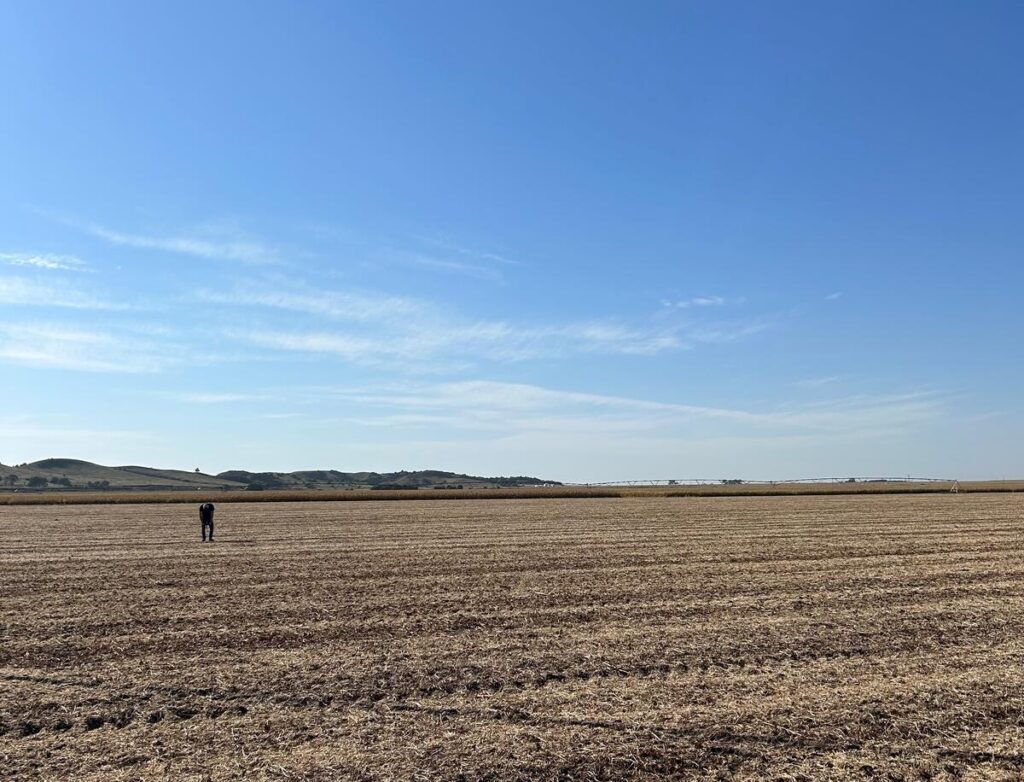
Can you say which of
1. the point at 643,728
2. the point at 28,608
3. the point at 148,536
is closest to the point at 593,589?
the point at 643,728

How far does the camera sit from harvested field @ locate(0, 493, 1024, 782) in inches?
277

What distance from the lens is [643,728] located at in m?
7.71

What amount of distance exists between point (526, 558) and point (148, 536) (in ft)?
58.3

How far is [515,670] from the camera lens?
9.77 metres

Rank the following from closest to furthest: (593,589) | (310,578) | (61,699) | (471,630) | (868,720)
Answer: (868,720) < (61,699) < (471,630) < (593,589) < (310,578)

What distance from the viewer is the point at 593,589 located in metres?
16.0

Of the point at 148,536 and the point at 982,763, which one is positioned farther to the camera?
the point at 148,536

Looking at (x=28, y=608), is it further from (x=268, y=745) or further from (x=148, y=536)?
(x=148, y=536)

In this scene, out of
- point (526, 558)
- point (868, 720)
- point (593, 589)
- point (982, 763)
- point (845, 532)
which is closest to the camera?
point (982, 763)

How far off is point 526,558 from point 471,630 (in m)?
9.78

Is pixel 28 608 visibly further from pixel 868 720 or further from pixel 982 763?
pixel 982 763

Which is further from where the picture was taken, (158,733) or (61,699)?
(61,699)

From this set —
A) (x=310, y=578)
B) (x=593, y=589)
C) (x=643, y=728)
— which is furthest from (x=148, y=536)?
(x=643, y=728)

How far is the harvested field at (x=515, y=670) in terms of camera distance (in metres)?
7.03
